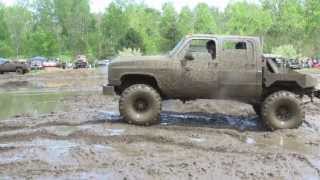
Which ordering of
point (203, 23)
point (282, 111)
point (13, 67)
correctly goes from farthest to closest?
point (203, 23) → point (13, 67) → point (282, 111)

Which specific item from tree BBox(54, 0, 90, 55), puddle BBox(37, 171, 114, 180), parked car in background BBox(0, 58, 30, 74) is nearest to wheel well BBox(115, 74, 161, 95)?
puddle BBox(37, 171, 114, 180)

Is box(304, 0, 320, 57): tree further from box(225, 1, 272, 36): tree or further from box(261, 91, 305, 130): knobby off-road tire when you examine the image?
box(261, 91, 305, 130): knobby off-road tire

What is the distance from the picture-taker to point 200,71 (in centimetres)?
1378

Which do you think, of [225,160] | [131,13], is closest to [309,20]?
[131,13]

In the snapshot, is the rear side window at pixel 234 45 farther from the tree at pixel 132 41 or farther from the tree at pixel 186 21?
the tree at pixel 186 21

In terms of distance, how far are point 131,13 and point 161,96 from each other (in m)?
83.4

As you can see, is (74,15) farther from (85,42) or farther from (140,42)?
(140,42)

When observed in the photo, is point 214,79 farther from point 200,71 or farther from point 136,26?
point 136,26

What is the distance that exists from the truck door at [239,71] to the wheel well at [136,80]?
1651 mm

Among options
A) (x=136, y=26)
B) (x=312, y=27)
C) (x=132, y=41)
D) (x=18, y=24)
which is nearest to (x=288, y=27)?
(x=312, y=27)

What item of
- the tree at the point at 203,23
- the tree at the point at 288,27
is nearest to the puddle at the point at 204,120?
the tree at the point at 288,27

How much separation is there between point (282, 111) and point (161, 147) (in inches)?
150

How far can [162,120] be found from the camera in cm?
1512

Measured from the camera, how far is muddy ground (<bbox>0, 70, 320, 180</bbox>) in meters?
9.04
